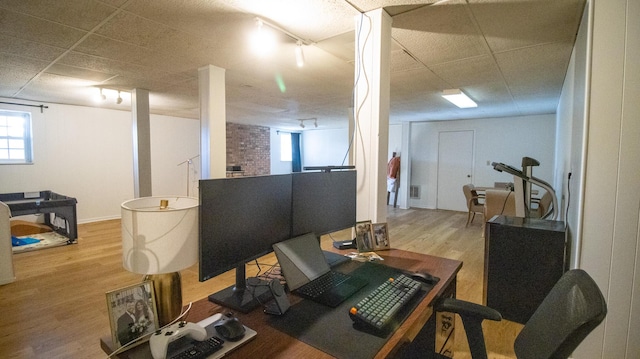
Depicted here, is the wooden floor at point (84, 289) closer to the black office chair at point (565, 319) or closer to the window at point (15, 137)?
the black office chair at point (565, 319)

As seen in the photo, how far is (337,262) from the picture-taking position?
1.54 metres

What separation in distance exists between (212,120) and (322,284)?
2421 mm

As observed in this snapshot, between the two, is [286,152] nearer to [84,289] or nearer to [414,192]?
[414,192]

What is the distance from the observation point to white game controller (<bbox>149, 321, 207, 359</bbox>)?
78cm

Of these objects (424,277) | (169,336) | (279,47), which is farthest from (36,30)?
(424,277)

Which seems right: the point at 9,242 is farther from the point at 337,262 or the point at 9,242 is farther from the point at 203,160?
the point at 337,262

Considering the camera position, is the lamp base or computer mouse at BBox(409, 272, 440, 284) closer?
the lamp base

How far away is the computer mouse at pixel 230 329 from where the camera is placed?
2.92 feet

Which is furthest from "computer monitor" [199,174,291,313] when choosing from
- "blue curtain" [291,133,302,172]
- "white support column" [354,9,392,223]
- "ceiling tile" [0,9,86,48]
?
"blue curtain" [291,133,302,172]

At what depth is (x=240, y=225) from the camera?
1.10m

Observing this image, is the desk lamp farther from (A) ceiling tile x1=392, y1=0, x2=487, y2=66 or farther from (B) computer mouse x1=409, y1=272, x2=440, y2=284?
(A) ceiling tile x1=392, y1=0, x2=487, y2=66

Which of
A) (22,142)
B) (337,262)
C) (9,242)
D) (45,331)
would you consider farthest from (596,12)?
(22,142)

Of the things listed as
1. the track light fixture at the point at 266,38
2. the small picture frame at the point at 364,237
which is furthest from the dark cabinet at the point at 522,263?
the track light fixture at the point at 266,38

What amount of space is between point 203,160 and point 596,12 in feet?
10.8
